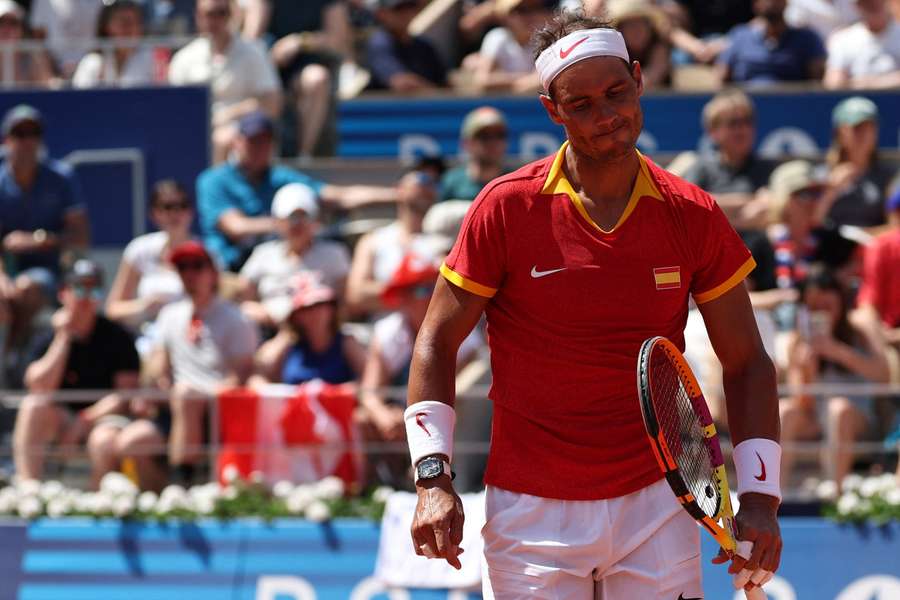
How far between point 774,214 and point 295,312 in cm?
274

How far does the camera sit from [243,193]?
33.3 ft

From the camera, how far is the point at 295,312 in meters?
8.47

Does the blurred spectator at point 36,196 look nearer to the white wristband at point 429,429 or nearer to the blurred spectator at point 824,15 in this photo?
the blurred spectator at point 824,15

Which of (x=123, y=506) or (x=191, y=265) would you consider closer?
(x=123, y=506)

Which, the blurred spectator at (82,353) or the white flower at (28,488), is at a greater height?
the blurred spectator at (82,353)

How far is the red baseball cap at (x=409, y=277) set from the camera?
8305 millimetres

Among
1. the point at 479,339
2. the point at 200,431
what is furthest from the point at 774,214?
the point at 200,431

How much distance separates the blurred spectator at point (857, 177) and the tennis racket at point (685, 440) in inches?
227

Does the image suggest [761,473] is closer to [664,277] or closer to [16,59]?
[664,277]

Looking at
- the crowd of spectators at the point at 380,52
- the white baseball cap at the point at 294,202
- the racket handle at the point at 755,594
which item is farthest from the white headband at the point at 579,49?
the crowd of spectators at the point at 380,52

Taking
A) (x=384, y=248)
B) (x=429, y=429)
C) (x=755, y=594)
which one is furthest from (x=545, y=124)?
(x=755, y=594)

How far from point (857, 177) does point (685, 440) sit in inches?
238

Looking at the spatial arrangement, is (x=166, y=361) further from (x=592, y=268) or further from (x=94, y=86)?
(x=592, y=268)

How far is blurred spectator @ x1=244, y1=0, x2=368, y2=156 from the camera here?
1134 cm
